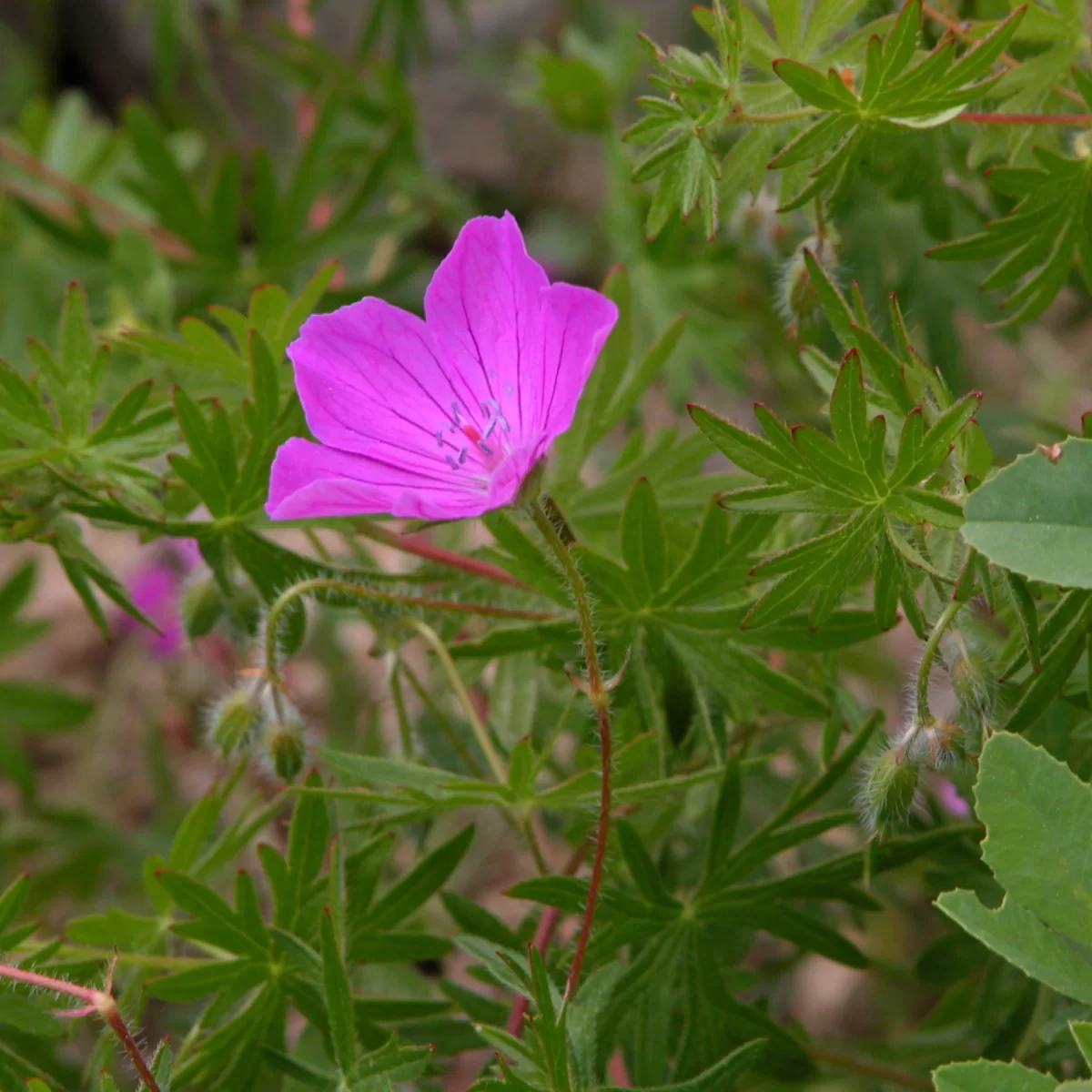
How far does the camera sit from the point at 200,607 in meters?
1.58

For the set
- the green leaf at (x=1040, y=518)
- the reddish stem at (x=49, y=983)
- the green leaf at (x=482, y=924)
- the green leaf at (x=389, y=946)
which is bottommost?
the green leaf at (x=482, y=924)

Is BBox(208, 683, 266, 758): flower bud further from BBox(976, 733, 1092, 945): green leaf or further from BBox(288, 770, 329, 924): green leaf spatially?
BBox(976, 733, 1092, 945): green leaf

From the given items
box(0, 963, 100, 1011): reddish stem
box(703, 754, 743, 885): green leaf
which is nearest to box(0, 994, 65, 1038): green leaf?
box(0, 963, 100, 1011): reddish stem

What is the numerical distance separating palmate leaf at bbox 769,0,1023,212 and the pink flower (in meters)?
0.27

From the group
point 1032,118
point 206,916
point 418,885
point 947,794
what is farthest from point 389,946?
point 947,794

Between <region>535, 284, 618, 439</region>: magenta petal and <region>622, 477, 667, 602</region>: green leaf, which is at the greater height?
<region>535, 284, 618, 439</region>: magenta petal

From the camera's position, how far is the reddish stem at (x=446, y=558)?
1.50 meters

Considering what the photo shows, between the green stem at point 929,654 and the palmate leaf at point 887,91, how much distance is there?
0.43 meters

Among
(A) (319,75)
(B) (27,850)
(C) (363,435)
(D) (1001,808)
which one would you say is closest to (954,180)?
(C) (363,435)

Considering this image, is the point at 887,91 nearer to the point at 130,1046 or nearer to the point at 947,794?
the point at 130,1046

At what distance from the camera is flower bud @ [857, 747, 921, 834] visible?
117 centimetres

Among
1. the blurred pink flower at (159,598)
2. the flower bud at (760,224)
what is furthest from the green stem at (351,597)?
the blurred pink flower at (159,598)

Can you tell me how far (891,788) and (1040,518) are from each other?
32cm

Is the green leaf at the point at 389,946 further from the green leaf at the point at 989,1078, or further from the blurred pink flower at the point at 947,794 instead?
the blurred pink flower at the point at 947,794
